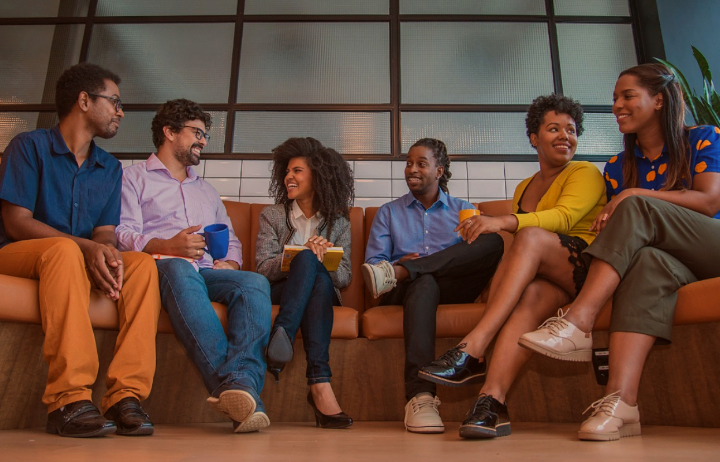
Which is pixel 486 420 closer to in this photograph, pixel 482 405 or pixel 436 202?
pixel 482 405

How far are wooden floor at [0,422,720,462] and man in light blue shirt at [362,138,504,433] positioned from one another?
0.17 m

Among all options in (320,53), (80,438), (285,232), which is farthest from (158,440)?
(320,53)

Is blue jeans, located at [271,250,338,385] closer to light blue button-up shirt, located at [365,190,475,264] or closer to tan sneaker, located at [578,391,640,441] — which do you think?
light blue button-up shirt, located at [365,190,475,264]

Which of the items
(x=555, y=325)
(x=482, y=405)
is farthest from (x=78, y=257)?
(x=555, y=325)

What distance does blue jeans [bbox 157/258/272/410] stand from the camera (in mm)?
1684

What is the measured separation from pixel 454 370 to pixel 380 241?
1.01m

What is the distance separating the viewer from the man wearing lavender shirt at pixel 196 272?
5.49 ft

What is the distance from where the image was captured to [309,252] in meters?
2.08

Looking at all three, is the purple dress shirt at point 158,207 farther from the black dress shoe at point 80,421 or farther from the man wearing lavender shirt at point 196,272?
Answer: the black dress shoe at point 80,421

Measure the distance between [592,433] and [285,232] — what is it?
4.85 ft

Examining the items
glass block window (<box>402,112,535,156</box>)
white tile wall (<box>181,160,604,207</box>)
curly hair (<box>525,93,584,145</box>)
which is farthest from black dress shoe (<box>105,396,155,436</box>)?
glass block window (<box>402,112,535,156</box>)

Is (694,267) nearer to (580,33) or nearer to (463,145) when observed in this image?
(463,145)

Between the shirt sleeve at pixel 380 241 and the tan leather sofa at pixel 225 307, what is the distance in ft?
0.50

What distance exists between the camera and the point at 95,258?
5.60ft
